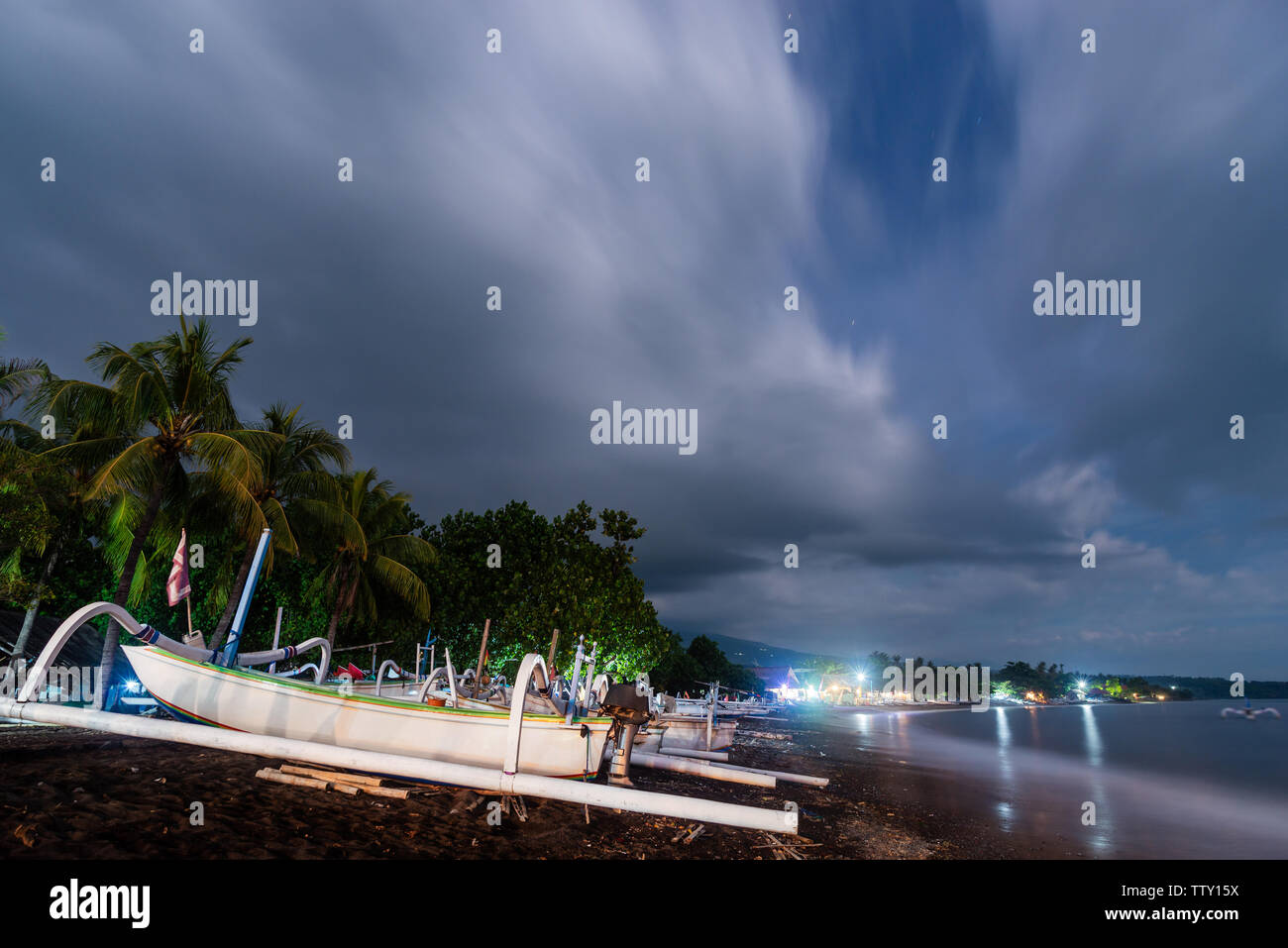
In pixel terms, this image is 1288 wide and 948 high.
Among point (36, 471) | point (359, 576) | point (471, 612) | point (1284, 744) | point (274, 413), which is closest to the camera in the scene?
point (36, 471)

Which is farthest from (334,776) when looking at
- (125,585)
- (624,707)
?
(125,585)

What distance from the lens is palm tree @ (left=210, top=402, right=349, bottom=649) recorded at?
20.3 metres

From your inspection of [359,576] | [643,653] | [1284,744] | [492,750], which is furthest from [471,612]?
[1284,744]

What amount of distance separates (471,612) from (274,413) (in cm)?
1432

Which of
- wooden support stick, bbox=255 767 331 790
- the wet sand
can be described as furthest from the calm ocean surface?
wooden support stick, bbox=255 767 331 790

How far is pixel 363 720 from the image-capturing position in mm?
10672

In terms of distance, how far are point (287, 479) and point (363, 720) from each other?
1568cm

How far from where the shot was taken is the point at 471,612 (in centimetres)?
3241

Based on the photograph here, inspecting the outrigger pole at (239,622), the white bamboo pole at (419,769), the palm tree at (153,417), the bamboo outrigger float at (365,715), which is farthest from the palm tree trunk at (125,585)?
the white bamboo pole at (419,769)

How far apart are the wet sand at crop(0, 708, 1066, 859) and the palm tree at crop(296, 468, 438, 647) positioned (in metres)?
15.0
